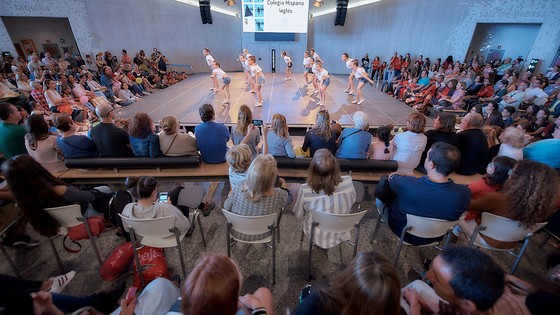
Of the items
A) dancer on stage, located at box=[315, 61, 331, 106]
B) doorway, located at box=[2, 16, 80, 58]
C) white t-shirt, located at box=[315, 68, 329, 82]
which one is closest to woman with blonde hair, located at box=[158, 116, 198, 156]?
dancer on stage, located at box=[315, 61, 331, 106]

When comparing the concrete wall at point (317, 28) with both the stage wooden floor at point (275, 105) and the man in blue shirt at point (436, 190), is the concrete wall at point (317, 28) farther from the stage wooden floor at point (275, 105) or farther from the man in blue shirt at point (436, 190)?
the man in blue shirt at point (436, 190)

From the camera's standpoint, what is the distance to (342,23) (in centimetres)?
1330

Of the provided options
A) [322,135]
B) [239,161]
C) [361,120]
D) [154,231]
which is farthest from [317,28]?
[154,231]

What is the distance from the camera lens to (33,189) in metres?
1.93

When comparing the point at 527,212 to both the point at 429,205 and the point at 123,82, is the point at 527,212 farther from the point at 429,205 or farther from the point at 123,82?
the point at 123,82

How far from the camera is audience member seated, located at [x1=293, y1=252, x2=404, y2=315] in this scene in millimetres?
932

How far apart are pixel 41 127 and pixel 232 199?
2458mm

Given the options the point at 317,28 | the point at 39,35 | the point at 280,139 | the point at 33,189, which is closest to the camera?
the point at 33,189

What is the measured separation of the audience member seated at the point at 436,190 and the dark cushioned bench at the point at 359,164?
0.75 metres

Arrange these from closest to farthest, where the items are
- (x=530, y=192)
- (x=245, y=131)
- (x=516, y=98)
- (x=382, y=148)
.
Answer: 1. (x=530, y=192)
2. (x=382, y=148)
3. (x=245, y=131)
4. (x=516, y=98)

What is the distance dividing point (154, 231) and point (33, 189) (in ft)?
3.21

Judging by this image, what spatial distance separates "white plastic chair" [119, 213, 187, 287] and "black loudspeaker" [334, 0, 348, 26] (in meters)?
14.2

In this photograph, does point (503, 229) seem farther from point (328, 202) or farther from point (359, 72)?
point (359, 72)

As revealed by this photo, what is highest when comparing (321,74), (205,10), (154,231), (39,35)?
(205,10)
